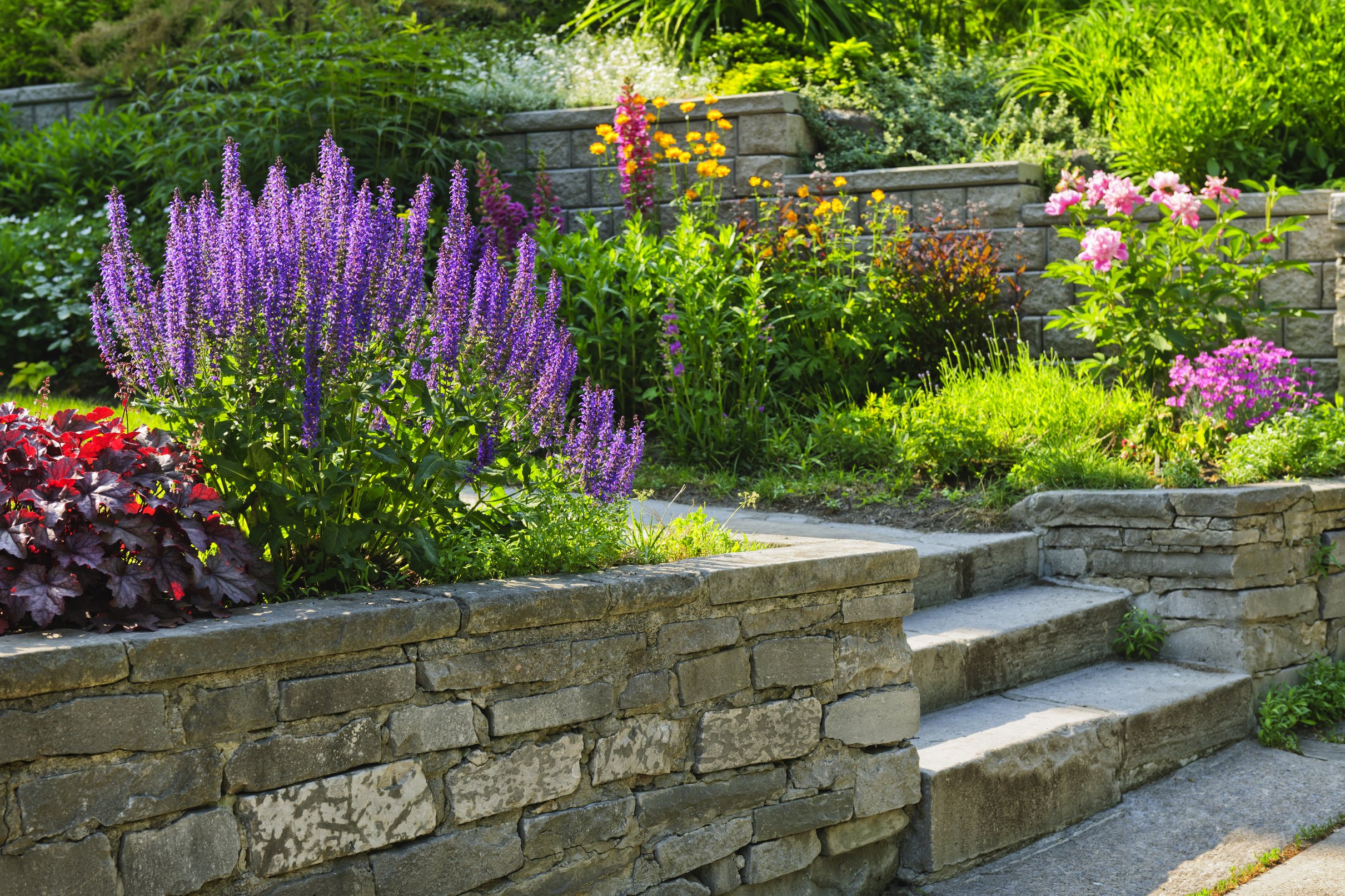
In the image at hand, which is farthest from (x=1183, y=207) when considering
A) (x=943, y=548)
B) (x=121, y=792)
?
(x=121, y=792)

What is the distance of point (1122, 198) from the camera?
17.5ft

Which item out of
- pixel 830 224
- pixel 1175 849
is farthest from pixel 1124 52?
pixel 1175 849

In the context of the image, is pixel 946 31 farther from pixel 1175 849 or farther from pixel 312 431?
pixel 312 431

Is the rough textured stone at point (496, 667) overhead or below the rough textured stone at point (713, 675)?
overhead

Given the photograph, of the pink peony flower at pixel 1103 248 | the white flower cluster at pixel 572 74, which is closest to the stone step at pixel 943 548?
the pink peony flower at pixel 1103 248

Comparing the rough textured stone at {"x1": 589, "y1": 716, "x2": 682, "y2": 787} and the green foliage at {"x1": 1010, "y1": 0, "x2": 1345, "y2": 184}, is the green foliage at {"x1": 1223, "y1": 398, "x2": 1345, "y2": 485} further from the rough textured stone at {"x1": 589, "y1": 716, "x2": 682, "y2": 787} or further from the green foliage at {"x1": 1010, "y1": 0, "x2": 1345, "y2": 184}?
the rough textured stone at {"x1": 589, "y1": 716, "x2": 682, "y2": 787}

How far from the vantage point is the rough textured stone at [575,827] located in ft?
8.07

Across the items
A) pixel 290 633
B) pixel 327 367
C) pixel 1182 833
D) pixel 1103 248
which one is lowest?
pixel 1182 833

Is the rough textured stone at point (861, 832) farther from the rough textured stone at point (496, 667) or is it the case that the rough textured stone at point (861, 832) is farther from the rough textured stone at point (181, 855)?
the rough textured stone at point (181, 855)

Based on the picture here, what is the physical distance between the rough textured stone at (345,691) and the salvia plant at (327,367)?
26 centimetres

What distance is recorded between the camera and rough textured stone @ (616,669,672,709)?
2592mm

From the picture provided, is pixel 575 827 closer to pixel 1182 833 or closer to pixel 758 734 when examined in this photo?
pixel 758 734

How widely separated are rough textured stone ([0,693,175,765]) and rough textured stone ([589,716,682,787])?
896 mm

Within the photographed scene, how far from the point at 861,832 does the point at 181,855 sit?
66.0 inches
